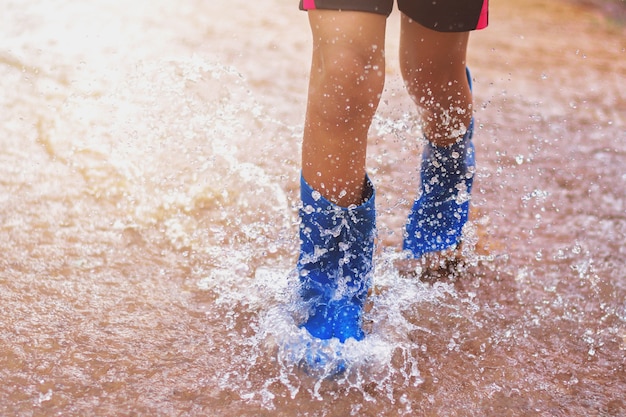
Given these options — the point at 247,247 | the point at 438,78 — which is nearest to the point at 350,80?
the point at 438,78

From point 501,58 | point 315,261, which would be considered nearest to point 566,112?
point 501,58

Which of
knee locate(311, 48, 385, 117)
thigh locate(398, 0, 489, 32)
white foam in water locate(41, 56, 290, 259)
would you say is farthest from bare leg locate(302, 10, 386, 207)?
white foam in water locate(41, 56, 290, 259)

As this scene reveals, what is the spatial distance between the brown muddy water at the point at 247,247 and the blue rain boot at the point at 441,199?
0.10 meters

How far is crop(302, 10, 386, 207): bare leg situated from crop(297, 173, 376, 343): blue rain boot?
4 centimetres

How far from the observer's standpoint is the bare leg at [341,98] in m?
1.36

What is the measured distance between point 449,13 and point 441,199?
548mm

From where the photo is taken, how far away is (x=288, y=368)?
1481 millimetres

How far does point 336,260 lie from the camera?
1.54m

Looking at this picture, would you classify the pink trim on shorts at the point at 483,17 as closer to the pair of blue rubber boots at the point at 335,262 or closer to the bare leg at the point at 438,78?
the bare leg at the point at 438,78

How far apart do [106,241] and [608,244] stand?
1.48m

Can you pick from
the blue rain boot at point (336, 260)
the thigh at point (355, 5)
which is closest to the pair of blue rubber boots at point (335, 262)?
the blue rain boot at point (336, 260)

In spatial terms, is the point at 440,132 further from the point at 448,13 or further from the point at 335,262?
the point at 335,262

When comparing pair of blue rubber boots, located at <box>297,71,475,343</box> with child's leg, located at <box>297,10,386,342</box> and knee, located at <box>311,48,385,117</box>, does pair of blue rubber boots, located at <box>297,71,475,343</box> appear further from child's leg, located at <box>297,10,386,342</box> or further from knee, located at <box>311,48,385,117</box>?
knee, located at <box>311,48,385,117</box>

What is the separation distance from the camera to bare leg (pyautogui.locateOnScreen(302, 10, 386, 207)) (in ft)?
4.46
